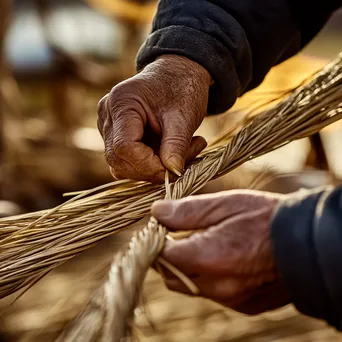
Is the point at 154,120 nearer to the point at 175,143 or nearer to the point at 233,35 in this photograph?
the point at 175,143

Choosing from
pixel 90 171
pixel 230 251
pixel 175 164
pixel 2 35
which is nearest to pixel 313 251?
pixel 230 251

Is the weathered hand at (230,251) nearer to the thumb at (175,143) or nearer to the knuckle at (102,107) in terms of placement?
the thumb at (175,143)

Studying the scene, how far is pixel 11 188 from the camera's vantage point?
6.82 feet

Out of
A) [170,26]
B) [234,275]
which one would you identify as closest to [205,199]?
[234,275]

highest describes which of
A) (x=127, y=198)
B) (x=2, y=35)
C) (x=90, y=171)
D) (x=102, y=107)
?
(x=2, y=35)

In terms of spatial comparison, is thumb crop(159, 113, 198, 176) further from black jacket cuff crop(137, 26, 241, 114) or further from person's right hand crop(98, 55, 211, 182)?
black jacket cuff crop(137, 26, 241, 114)

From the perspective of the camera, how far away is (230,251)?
0.63 meters

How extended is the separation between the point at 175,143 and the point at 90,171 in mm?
1383

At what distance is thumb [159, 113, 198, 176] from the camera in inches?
33.5

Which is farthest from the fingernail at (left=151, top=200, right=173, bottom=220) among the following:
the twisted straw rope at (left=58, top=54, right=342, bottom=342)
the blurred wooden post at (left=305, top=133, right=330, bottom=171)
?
the blurred wooden post at (left=305, top=133, right=330, bottom=171)

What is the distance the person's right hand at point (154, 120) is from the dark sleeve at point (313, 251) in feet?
0.83

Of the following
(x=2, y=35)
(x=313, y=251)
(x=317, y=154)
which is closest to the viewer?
(x=313, y=251)

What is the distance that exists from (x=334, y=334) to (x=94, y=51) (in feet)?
13.1

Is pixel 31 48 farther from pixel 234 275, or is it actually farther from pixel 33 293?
pixel 234 275
